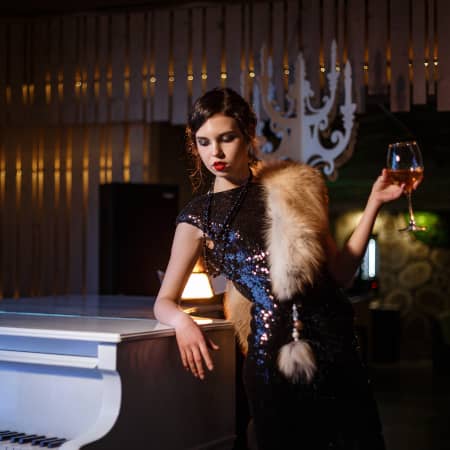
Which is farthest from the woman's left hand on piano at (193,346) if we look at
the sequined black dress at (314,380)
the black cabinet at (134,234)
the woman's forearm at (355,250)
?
the black cabinet at (134,234)

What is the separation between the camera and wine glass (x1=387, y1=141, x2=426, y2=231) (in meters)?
2.01

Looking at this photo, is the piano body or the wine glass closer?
Result: the wine glass

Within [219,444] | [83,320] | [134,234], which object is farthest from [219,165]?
[134,234]

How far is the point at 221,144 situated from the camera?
6.87 feet

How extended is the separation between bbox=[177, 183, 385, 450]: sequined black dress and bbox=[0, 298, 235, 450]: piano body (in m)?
0.39

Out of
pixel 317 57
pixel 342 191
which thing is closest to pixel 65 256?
pixel 317 57

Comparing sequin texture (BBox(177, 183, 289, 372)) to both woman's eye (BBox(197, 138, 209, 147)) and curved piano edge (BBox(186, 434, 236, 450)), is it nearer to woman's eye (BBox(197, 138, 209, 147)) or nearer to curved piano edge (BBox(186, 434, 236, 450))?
woman's eye (BBox(197, 138, 209, 147))

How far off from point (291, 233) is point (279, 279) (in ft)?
0.40

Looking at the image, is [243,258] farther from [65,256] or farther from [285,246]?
[65,256]

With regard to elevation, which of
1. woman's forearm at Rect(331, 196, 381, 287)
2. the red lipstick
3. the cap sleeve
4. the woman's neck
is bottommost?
woman's forearm at Rect(331, 196, 381, 287)

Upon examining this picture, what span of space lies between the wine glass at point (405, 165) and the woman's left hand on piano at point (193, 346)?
2.10 feet

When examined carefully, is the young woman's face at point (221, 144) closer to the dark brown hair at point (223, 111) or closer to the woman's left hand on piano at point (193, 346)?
the dark brown hair at point (223, 111)

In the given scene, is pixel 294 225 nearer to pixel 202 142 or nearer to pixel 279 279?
pixel 279 279

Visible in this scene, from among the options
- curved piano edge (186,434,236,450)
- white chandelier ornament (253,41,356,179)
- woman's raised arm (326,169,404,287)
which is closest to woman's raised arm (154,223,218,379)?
woman's raised arm (326,169,404,287)
